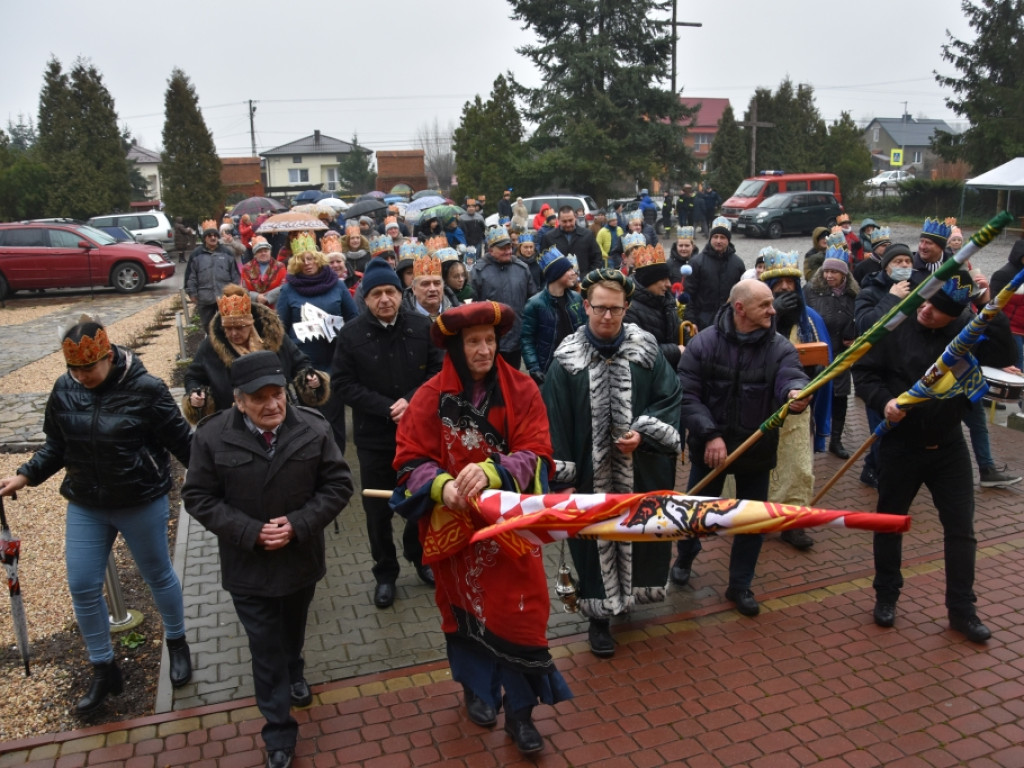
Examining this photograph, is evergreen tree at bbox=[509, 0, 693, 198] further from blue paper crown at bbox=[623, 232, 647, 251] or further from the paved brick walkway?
the paved brick walkway

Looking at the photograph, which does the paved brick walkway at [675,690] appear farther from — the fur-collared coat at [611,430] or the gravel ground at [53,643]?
the fur-collared coat at [611,430]

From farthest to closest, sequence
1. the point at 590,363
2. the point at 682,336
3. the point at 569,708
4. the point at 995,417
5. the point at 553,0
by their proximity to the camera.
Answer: the point at 553,0 < the point at 995,417 < the point at 682,336 < the point at 590,363 < the point at 569,708

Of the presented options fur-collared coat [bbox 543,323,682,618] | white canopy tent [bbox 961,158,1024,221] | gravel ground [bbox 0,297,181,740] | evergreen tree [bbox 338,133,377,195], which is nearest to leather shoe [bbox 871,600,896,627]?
fur-collared coat [bbox 543,323,682,618]

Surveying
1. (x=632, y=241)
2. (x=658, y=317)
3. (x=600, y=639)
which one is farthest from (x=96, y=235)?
(x=600, y=639)

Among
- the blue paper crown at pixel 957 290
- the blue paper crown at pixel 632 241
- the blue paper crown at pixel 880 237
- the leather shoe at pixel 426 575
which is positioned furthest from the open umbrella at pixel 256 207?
the blue paper crown at pixel 957 290

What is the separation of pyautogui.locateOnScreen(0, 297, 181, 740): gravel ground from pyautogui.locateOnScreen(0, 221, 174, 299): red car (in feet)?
46.2

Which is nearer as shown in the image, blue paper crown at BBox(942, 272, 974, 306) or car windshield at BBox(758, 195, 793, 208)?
blue paper crown at BBox(942, 272, 974, 306)

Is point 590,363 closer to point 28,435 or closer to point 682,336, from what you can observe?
point 682,336

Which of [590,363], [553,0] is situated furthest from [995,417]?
[553,0]

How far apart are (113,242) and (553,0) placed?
825 inches

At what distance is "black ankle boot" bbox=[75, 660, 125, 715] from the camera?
4.63 metres

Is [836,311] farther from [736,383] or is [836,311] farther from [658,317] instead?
[736,383]

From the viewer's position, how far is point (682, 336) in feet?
24.0

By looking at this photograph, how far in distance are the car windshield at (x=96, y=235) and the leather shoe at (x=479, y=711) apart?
20.7 metres
